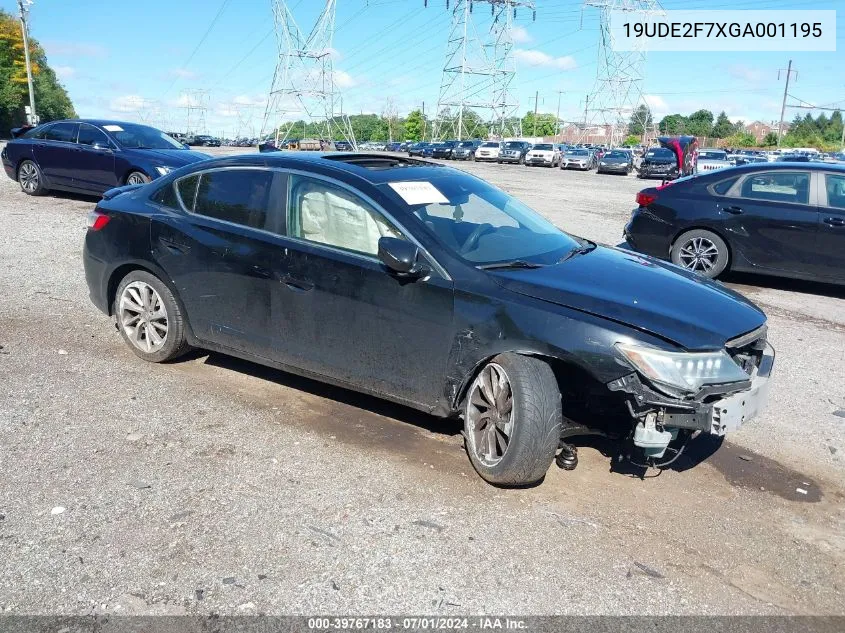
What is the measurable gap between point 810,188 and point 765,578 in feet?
21.7

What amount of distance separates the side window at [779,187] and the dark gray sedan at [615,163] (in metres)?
35.8

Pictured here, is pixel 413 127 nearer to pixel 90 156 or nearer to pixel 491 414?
pixel 90 156

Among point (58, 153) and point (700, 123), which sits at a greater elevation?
point (700, 123)

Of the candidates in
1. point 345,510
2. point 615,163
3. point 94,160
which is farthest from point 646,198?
point 615,163

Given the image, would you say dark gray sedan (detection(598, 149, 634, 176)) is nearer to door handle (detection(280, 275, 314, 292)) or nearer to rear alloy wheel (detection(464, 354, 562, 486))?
door handle (detection(280, 275, 314, 292))

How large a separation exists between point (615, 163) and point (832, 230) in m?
36.5

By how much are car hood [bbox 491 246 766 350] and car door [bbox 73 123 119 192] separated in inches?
417

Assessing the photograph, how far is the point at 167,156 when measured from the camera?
12.6 meters

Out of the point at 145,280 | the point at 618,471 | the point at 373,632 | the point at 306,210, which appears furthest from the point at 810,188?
the point at 373,632

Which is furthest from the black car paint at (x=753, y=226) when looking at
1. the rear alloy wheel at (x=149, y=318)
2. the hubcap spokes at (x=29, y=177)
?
the hubcap spokes at (x=29, y=177)

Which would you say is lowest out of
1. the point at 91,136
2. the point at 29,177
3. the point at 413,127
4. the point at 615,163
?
the point at 29,177

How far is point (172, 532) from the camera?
3256 millimetres

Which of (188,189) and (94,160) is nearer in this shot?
(188,189)

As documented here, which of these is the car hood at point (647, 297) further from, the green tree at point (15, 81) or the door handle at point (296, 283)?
the green tree at point (15, 81)
